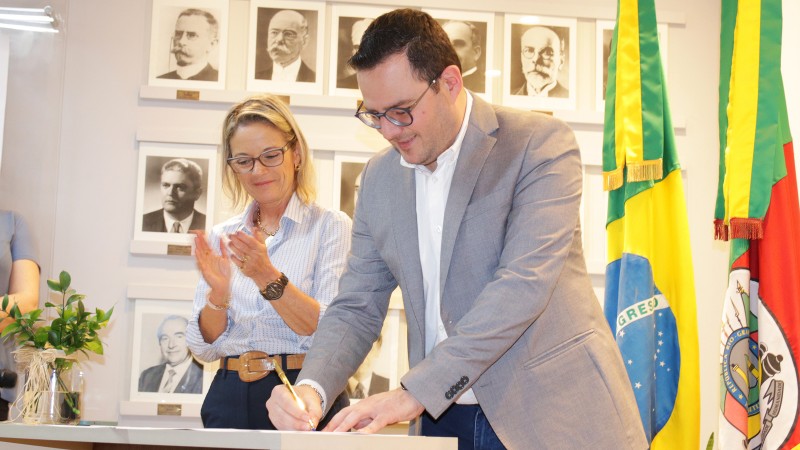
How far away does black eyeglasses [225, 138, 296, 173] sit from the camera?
2672mm

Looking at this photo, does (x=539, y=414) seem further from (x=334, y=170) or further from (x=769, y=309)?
(x=334, y=170)

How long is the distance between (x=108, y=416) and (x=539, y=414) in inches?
97.2

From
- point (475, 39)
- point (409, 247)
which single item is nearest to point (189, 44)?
point (475, 39)

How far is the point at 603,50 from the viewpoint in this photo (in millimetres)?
4008

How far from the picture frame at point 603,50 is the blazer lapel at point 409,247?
7.04ft

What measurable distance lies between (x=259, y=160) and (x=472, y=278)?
1.00 metres

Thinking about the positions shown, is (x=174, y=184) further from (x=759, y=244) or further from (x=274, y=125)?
(x=759, y=244)

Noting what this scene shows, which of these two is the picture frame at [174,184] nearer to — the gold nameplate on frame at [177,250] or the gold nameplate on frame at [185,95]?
the gold nameplate on frame at [177,250]

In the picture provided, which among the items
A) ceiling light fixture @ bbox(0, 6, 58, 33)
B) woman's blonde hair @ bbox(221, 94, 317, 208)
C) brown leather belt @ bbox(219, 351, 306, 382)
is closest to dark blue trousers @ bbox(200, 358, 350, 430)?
brown leather belt @ bbox(219, 351, 306, 382)

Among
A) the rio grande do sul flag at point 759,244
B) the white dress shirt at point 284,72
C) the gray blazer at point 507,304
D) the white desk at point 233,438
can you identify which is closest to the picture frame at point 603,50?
the rio grande do sul flag at point 759,244

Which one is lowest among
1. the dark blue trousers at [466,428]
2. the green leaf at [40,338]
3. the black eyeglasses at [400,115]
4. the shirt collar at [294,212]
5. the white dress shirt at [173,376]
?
the white dress shirt at [173,376]

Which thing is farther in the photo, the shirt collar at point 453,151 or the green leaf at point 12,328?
the green leaf at point 12,328

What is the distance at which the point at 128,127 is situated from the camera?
12.5ft

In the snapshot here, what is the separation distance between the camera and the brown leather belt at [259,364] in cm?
250
